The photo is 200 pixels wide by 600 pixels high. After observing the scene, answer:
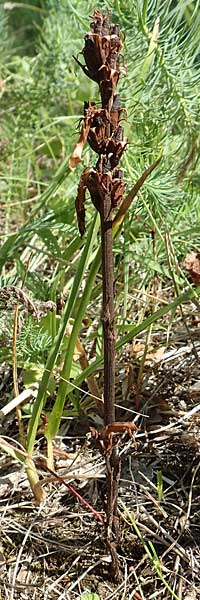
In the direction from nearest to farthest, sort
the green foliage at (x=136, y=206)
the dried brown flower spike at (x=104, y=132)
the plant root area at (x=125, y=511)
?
the dried brown flower spike at (x=104, y=132) → the plant root area at (x=125, y=511) → the green foliage at (x=136, y=206)

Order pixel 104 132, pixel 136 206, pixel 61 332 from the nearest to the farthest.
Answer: pixel 104 132 → pixel 61 332 → pixel 136 206

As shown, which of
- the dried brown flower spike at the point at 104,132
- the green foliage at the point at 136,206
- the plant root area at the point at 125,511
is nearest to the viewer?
the dried brown flower spike at the point at 104,132

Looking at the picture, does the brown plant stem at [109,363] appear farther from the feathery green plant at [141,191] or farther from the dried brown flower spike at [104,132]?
the feathery green plant at [141,191]

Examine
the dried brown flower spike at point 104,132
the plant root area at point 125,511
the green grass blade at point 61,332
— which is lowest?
the plant root area at point 125,511

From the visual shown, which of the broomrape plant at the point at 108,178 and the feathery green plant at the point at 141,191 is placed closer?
the broomrape plant at the point at 108,178

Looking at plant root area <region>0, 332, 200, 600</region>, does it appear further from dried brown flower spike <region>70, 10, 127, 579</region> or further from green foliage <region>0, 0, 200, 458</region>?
dried brown flower spike <region>70, 10, 127, 579</region>

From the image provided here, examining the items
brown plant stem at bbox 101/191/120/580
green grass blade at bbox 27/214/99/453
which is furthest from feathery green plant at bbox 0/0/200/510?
brown plant stem at bbox 101/191/120/580

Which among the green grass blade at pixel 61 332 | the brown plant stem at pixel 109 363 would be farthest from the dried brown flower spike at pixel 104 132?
the green grass blade at pixel 61 332

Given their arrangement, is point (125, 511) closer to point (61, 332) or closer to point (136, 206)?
point (61, 332)

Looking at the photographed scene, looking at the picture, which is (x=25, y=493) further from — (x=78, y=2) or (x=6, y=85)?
(x=6, y=85)

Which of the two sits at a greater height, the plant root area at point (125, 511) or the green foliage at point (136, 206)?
the green foliage at point (136, 206)

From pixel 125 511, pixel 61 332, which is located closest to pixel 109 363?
pixel 61 332
